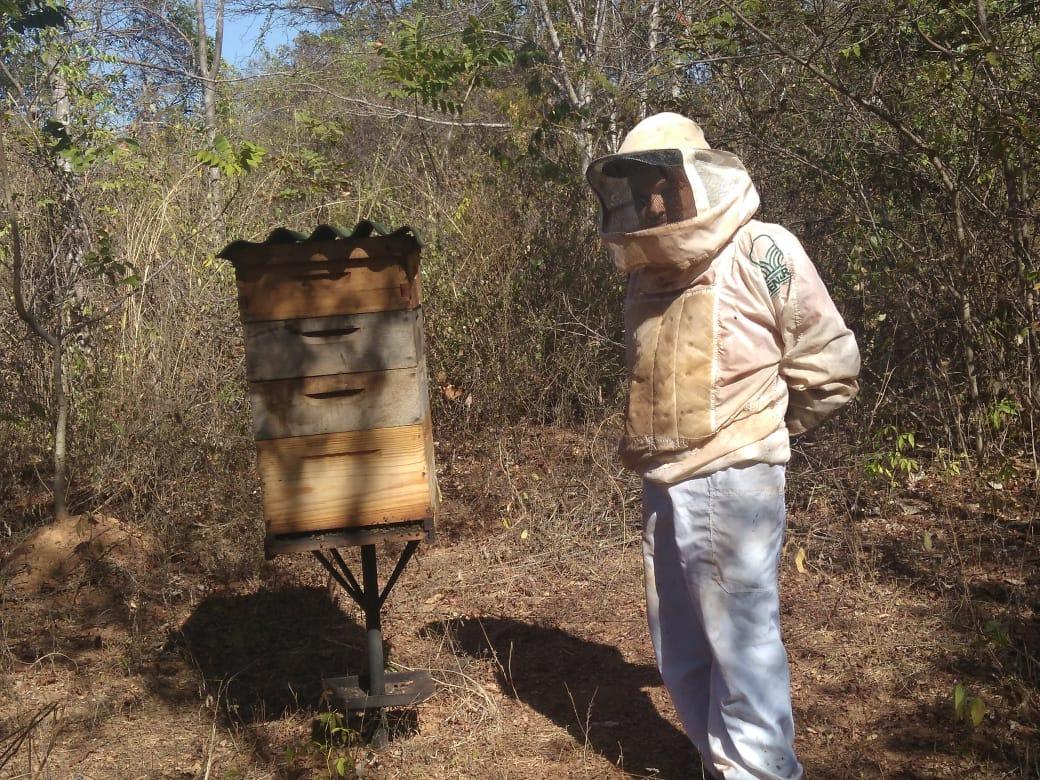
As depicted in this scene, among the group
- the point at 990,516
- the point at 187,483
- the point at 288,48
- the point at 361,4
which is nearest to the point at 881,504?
the point at 990,516

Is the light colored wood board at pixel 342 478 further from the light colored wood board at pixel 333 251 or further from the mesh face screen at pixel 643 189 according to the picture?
the mesh face screen at pixel 643 189

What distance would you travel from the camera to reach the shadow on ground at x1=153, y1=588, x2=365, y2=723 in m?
4.16

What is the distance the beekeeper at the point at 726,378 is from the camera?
2.80 meters

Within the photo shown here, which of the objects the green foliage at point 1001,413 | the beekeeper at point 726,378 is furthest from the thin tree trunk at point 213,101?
the green foliage at point 1001,413

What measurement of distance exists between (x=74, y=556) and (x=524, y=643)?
254cm

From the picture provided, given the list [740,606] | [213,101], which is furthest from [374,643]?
[213,101]

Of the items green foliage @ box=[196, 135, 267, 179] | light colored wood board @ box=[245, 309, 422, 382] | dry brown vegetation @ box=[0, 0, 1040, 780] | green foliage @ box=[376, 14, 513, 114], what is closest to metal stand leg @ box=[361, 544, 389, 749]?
dry brown vegetation @ box=[0, 0, 1040, 780]

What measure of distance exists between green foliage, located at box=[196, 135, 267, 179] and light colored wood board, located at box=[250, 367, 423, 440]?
238 centimetres

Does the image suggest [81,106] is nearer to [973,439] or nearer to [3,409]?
[3,409]

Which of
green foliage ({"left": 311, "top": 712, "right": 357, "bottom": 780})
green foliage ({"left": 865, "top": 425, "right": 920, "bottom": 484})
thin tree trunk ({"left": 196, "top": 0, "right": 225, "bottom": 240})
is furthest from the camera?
thin tree trunk ({"left": 196, "top": 0, "right": 225, "bottom": 240})

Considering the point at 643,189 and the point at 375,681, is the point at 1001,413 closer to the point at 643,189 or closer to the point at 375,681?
the point at 643,189

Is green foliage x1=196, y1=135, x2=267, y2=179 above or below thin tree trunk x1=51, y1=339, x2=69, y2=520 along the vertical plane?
above

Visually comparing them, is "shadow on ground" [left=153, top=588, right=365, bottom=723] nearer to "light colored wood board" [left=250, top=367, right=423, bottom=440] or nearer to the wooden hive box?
the wooden hive box

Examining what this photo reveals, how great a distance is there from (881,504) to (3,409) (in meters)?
5.12
